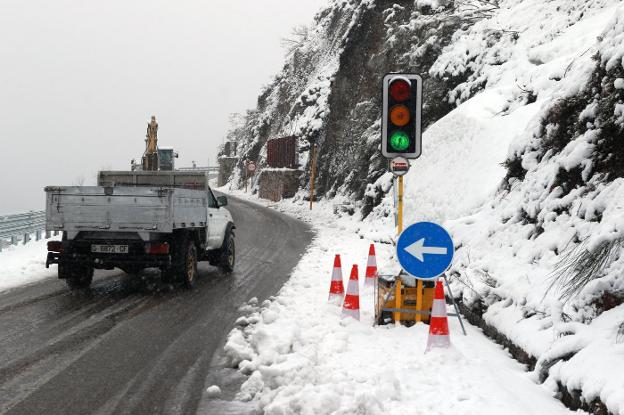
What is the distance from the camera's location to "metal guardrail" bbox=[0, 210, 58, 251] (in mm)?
13227

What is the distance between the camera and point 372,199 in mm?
21156

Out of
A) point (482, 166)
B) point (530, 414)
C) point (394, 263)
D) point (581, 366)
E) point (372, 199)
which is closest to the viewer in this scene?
point (530, 414)

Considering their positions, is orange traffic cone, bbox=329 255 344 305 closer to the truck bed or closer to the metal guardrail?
the truck bed

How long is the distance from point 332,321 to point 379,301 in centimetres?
66

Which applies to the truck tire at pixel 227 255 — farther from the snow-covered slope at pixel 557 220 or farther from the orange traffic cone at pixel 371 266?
the snow-covered slope at pixel 557 220

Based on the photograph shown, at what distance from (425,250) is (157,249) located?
4.81 metres

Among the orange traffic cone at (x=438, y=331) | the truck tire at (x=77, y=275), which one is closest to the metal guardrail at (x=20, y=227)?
the truck tire at (x=77, y=275)

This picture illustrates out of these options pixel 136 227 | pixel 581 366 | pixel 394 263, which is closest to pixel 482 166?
pixel 394 263

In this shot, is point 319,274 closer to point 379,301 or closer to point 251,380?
point 379,301

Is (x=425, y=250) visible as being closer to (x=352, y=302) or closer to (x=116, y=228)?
(x=352, y=302)

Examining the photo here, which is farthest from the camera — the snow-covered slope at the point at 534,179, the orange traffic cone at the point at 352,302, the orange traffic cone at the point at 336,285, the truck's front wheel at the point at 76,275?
the truck's front wheel at the point at 76,275

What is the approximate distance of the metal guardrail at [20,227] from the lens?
13.2m

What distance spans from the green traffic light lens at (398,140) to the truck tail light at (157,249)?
443cm

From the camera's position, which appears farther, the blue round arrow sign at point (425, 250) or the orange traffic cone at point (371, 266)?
the orange traffic cone at point (371, 266)
